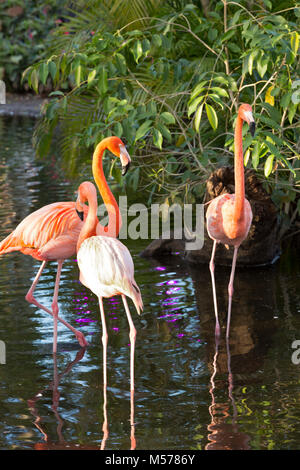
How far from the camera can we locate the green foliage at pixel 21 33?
17.9 meters

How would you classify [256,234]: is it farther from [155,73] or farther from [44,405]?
[44,405]

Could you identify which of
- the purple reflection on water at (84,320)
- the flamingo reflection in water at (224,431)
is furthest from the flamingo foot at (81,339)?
the flamingo reflection in water at (224,431)

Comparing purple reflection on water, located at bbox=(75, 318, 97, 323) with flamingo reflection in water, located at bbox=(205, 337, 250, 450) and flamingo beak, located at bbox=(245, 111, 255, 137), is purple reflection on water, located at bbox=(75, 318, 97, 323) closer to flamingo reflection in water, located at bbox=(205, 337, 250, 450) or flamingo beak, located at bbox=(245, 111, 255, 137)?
flamingo reflection in water, located at bbox=(205, 337, 250, 450)

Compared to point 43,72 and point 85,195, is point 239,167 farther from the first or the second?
point 43,72

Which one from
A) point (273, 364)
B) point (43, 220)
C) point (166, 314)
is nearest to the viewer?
point (273, 364)

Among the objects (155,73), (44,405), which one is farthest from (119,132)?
(44,405)

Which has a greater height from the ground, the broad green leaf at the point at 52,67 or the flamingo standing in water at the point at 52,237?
the broad green leaf at the point at 52,67

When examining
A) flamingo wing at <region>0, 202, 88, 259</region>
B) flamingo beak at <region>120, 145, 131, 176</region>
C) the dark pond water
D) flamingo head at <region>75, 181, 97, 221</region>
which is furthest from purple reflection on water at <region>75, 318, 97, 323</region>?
flamingo beak at <region>120, 145, 131, 176</region>

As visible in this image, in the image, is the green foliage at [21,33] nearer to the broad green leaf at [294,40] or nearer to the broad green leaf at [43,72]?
the broad green leaf at [43,72]

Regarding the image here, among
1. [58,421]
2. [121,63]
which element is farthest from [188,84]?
[58,421]

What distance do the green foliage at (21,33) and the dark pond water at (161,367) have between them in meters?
12.3

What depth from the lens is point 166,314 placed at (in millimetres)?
5062

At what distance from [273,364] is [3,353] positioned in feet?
4.76

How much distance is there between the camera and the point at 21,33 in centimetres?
1866
